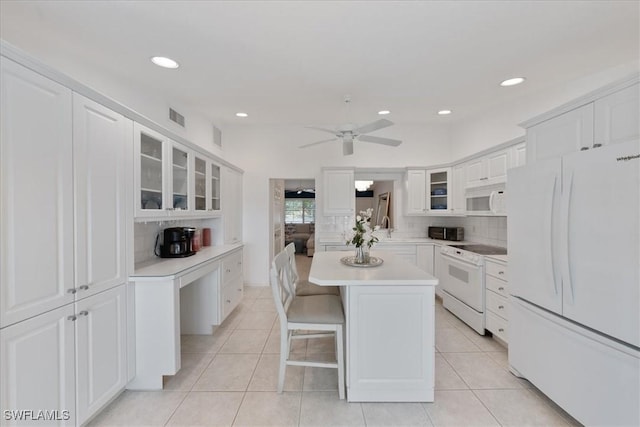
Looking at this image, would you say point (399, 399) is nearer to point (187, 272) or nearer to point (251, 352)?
point (251, 352)

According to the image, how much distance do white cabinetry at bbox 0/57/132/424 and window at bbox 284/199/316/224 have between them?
8068 mm

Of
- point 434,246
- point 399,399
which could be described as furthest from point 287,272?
point 434,246

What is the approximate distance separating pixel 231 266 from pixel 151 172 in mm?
1456

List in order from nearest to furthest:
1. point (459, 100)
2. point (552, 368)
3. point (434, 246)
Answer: point (552, 368) → point (459, 100) → point (434, 246)

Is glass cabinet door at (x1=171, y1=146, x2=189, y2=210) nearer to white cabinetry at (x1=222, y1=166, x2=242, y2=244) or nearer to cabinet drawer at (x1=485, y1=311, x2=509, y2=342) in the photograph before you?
white cabinetry at (x1=222, y1=166, x2=242, y2=244)

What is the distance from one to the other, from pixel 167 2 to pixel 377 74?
1805 mm

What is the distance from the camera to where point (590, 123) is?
1.75 meters

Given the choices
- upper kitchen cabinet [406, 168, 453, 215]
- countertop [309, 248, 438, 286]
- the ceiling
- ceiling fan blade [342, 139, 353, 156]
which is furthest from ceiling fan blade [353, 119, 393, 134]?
upper kitchen cabinet [406, 168, 453, 215]

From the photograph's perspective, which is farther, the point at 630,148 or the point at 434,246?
the point at 434,246

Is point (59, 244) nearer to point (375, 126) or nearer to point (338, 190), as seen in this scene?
point (375, 126)

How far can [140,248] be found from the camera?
2.63 meters

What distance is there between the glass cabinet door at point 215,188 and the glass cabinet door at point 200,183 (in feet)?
0.59

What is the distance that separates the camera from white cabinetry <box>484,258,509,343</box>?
266 cm

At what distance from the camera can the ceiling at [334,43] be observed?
1786 mm
